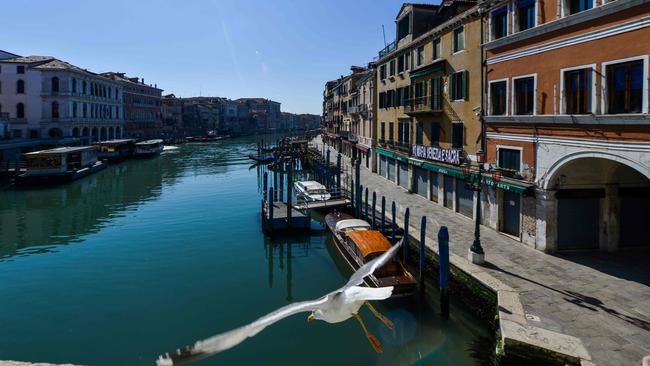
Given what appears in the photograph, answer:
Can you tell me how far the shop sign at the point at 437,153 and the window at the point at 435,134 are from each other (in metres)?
0.72

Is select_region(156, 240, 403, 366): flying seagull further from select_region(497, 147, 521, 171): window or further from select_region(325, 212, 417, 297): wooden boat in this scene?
select_region(497, 147, 521, 171): window

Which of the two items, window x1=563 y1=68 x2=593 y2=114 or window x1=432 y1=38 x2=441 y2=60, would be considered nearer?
window x1=563 y1=68 x2=593 y2=114

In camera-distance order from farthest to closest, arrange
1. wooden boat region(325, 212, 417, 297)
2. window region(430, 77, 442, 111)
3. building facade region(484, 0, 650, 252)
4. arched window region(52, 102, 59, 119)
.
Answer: arched window region(52, 102, 59, 119) < window region(430, 77, 442, 111) < wooden boat region(325, 212, 417, 297) < building facade region(484, 0, 650, 252)

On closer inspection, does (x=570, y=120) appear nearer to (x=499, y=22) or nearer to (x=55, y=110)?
(x=499, y=22)

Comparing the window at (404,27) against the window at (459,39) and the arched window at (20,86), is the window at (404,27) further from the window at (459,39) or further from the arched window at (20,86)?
the arched window at (20,86)

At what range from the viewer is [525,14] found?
1788cm

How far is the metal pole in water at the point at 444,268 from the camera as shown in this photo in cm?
1396

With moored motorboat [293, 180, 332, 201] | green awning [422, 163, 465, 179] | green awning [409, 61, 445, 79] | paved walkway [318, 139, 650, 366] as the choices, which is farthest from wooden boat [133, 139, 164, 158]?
paved walkway [318, 139, 650, 366]

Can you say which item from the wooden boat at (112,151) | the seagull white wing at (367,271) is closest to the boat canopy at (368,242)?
the seagull white wing at (367,271)

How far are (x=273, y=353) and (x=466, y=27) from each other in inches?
752

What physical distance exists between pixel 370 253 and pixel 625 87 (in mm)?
10232

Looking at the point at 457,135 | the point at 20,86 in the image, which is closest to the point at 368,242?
the point at 457,135

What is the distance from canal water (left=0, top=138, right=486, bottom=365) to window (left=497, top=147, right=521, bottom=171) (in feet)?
25.6

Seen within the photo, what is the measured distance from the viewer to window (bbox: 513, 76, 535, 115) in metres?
17.6
